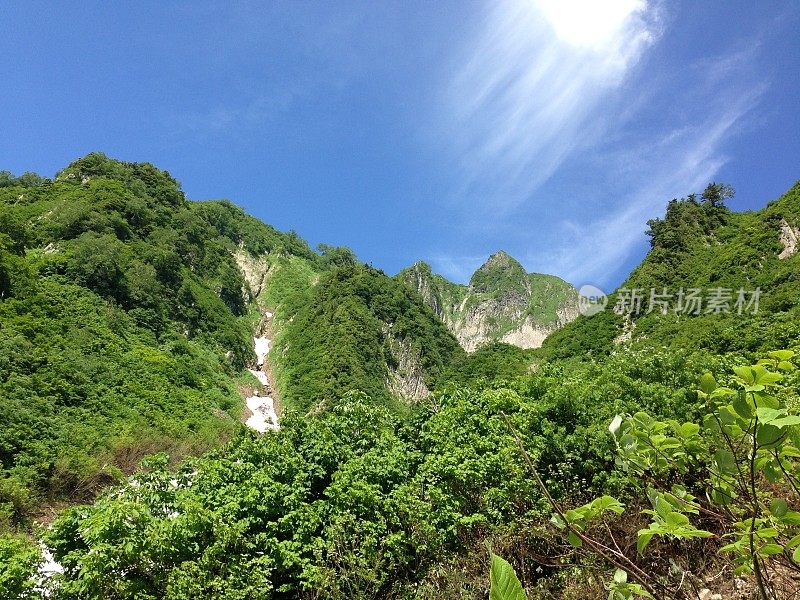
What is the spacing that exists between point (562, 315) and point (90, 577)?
137557 millimetres

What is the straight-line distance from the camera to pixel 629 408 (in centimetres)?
1109

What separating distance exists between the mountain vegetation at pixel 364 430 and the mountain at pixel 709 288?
0.24 m

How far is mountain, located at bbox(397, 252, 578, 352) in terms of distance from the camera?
130m

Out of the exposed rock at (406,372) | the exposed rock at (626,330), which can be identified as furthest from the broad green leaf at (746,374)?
the exposed rock at (406,372)

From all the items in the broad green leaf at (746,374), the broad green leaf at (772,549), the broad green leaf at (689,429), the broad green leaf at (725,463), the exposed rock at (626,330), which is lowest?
the broad green leaf at (772,549)

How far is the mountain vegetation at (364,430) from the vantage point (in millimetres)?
1849

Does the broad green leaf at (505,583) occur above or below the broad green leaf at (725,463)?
below

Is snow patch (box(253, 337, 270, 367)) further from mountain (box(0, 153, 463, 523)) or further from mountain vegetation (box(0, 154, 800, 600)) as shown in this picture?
mountain vegetation (box(0, 154, 800, 600))

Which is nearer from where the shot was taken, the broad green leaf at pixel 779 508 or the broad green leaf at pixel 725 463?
the broad green leaf at pixel 779 508

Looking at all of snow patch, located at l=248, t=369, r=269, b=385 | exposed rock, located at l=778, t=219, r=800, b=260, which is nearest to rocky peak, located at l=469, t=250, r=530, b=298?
snow patch, located at l=248, t=369, r=269, b=385

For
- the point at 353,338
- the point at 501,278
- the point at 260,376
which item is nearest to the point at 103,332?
the point at 260,376

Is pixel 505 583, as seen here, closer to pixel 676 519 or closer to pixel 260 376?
pixel 676 519

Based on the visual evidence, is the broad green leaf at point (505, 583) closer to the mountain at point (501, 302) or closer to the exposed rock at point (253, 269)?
the exposed rock at point (253, 269)

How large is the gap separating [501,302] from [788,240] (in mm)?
104099
